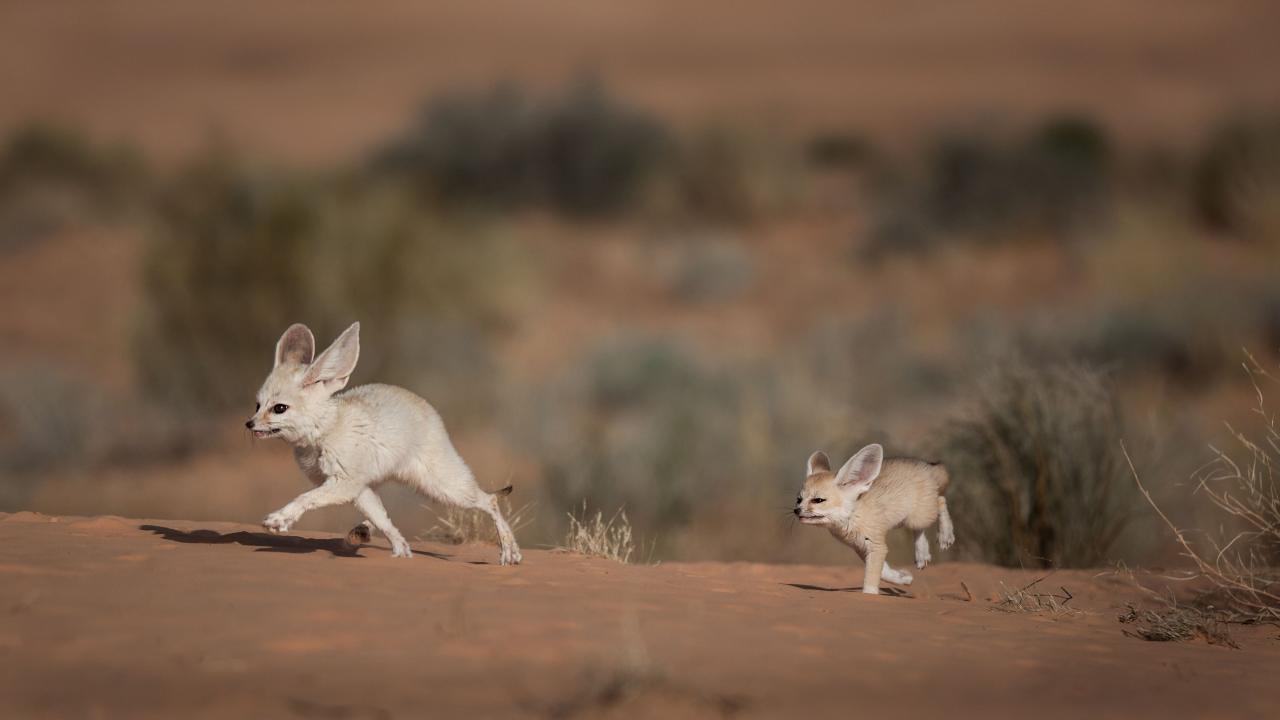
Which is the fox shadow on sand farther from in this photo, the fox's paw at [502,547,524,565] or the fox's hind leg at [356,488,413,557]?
the fox's paw at [502,547,524,565]

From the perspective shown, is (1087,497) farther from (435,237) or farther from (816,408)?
(435,237)

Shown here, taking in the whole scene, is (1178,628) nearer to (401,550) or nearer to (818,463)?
(818,463)

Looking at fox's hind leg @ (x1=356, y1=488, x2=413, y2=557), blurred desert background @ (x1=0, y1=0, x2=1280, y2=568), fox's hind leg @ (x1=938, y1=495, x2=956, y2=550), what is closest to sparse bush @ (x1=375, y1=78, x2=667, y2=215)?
blurred desert background @ (x1=0, y1=0, x2=1280, y2=568)

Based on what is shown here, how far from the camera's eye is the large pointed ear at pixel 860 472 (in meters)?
7.46

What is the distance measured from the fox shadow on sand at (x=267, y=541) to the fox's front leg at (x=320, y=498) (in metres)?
0.31

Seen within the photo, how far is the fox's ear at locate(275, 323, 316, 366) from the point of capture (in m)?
7.18

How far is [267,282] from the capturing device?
1886cm

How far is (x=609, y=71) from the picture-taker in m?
59.5

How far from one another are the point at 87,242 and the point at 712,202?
14.9m

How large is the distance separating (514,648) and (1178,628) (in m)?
3.30

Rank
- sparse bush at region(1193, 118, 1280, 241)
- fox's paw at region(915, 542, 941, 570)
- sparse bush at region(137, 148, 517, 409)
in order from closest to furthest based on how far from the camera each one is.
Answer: fox's paw at region(915, 542, 941, 570)
sparse bush at region(137, 148, 517, 409)
sparse bush at region(1193, 118, 1280, 241)

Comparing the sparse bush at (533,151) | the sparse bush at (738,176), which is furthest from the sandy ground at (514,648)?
the sparse bush at (738,176)

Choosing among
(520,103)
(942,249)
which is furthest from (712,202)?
(942,249)

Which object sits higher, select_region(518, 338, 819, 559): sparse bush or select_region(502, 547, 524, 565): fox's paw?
select_region(518, 338, 819, 559): sparse bush
